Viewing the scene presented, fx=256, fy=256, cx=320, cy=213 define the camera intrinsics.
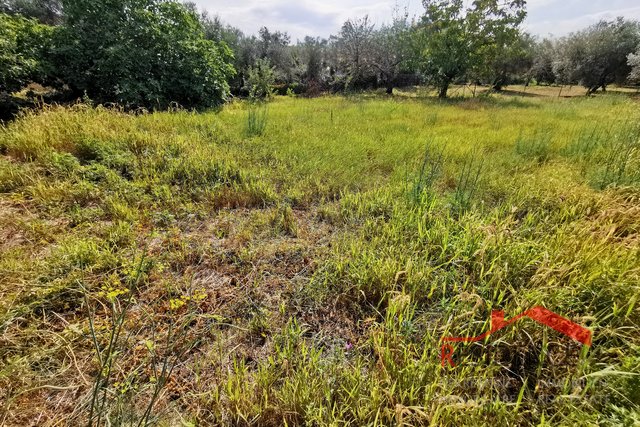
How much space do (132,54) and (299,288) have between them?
9.07 metres

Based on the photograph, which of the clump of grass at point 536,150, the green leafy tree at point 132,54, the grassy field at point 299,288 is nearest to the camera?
the grassy field at point 299,288

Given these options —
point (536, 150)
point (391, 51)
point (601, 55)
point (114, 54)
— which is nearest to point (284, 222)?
point (536, 150)

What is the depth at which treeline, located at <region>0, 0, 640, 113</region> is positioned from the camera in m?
6.97

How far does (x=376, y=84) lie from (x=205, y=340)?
25.9 m

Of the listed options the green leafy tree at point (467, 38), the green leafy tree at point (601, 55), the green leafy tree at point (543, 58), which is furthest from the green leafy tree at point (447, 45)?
the green leafy tree at point (543, 58)

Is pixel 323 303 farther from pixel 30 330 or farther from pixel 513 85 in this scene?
pixel 513 85

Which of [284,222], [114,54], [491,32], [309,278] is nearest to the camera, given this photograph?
[309,278]

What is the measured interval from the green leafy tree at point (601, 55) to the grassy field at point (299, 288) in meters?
28.8

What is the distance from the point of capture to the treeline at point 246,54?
6969 millimetres

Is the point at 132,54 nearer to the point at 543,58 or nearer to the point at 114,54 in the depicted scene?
the point at 114,54

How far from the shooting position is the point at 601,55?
21.9 metres

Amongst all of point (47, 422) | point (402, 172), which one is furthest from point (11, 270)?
point (402, 172)

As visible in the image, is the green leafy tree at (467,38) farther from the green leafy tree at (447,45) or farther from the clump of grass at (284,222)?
the clump of grass at (284,222)

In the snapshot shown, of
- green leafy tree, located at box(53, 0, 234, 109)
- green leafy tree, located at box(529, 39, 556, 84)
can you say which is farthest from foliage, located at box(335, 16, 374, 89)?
green leafy tree, located at box(529, 39, 556, 84)
